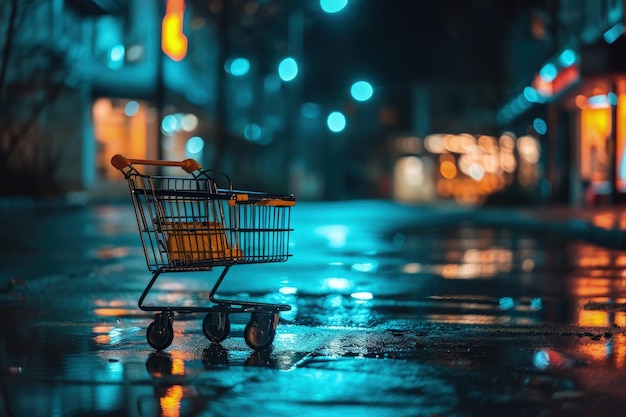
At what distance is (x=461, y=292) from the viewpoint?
13.3 m

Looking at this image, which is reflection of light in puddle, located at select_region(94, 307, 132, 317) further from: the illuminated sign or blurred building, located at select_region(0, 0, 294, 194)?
the illuminated sign

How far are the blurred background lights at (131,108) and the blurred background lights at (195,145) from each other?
29.5ft

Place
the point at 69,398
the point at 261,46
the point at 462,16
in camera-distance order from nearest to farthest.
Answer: the point at 69,398, the point at 462,16, the point at 261,46

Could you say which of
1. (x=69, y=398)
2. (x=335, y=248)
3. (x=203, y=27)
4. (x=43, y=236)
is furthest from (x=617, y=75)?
(x=203, y=27)

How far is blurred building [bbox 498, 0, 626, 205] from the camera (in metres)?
29.0

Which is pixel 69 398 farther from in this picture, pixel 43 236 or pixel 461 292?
pixel 43 236

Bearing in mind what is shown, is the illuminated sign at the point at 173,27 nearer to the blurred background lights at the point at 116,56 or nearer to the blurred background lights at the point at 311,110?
the blurred background lights at the point at 116,56

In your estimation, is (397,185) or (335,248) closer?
(335,248)

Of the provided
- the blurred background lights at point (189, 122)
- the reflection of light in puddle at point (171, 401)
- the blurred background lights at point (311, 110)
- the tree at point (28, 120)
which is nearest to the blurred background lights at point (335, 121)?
the blurred background lights at point (311, 110)

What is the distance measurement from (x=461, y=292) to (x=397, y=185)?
6748 centimetres

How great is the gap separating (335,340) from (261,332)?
95 cm

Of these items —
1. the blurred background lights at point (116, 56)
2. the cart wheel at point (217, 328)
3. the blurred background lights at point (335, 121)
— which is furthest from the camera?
the blurred background lights at point (335, 121)

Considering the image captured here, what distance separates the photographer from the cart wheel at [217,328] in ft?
28.7

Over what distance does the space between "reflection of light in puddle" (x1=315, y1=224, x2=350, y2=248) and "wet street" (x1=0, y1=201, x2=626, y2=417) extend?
342 centimetres
